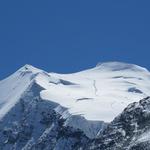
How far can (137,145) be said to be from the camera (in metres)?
179

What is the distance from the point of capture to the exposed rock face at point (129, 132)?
181000 millimetres

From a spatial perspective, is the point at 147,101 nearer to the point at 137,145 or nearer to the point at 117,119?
the point at 117,119

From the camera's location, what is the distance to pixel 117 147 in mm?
185000

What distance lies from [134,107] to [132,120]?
23.1ft

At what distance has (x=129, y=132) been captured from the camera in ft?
620

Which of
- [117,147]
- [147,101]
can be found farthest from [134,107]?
[117,147]

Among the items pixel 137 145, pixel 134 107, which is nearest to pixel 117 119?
pixel 134 107

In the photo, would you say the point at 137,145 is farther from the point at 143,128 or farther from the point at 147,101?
the point at 147,101

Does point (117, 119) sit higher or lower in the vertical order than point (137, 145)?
higher

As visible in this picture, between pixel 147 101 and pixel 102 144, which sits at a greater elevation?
pixel 147 101

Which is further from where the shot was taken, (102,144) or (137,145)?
(102,144)

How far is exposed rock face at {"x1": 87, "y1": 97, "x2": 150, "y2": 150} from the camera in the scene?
18100 centimetres

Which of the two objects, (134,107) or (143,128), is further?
(134,107)

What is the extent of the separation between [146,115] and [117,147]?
9.85m
